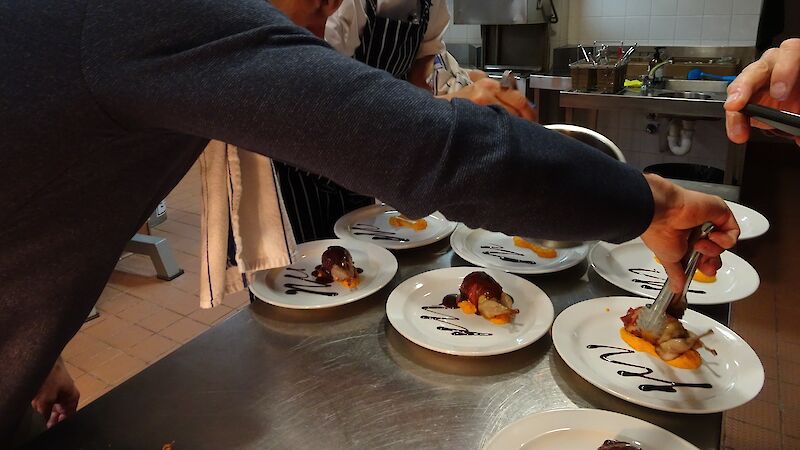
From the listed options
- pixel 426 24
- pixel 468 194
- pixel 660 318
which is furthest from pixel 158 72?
pixel 426 24

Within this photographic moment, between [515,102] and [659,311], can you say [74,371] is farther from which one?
[659,311]

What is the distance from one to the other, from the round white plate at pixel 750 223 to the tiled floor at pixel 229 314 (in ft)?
0.30

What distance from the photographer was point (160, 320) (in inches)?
116

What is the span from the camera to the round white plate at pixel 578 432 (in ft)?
2.57

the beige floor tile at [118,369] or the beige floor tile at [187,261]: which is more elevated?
the beige floor tile at [187,261]

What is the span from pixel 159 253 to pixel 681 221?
3127 mm

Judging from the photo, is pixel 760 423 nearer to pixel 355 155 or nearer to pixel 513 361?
pixel 513 361

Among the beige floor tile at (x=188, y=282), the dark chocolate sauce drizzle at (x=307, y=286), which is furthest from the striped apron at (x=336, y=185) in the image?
the beige floor tile at (x=188, y=282)

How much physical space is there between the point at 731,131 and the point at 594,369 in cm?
50

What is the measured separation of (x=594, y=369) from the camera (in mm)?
956

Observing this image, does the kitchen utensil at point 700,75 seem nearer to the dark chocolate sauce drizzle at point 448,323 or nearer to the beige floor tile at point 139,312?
the dark chocolate sauce drizzle at point 448,323

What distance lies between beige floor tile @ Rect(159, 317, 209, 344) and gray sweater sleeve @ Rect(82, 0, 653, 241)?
233 centimetres

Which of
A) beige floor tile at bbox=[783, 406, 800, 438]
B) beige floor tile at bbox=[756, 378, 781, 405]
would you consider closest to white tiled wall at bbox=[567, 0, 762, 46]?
beige floor tile at bbox=[756, 378, 781, 405]

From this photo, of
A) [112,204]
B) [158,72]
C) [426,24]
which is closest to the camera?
[158,72]
